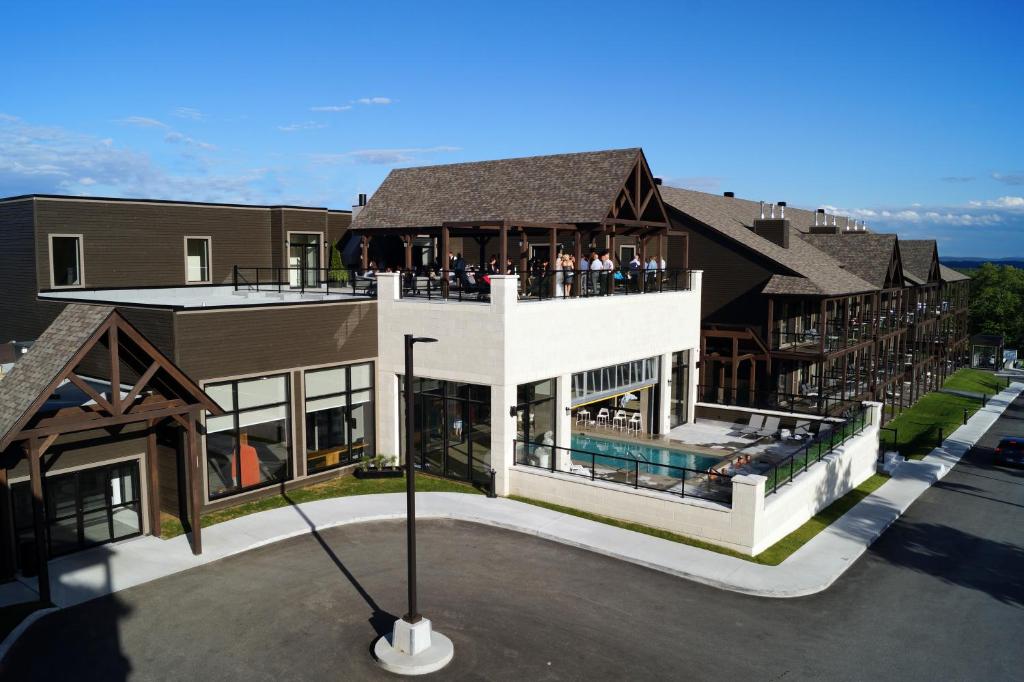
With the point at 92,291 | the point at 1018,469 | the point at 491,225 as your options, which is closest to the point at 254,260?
the point at 92,291

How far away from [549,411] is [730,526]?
22.9 ft

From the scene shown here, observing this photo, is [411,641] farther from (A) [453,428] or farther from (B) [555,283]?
(B) [555,283]

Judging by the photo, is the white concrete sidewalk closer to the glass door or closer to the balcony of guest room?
the balcony of guest room

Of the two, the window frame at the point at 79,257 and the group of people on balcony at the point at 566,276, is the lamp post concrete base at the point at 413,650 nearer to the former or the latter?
the group of people on balcony at the point at 566,276

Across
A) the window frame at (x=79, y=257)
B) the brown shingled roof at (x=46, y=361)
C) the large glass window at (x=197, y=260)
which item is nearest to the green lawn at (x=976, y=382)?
the large glass window at (x=197, y=260)

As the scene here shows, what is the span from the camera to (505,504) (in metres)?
21.1

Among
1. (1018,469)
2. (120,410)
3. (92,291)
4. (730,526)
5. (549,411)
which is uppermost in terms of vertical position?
(92,291)

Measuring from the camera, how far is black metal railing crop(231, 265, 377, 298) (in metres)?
27.8

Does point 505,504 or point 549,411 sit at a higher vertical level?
point 549,411

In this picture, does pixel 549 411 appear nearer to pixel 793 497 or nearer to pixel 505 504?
pixel 505 504

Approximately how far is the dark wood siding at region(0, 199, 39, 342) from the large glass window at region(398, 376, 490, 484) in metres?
13.4

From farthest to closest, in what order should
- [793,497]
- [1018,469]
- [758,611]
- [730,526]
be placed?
[1018,469]
[793,497]
[730,526]
[758,611]

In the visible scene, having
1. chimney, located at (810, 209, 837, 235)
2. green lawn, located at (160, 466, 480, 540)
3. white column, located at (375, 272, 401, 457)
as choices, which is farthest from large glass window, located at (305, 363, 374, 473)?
chimney, located at (810, 209, 837, 235)

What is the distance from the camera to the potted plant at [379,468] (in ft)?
75.3
